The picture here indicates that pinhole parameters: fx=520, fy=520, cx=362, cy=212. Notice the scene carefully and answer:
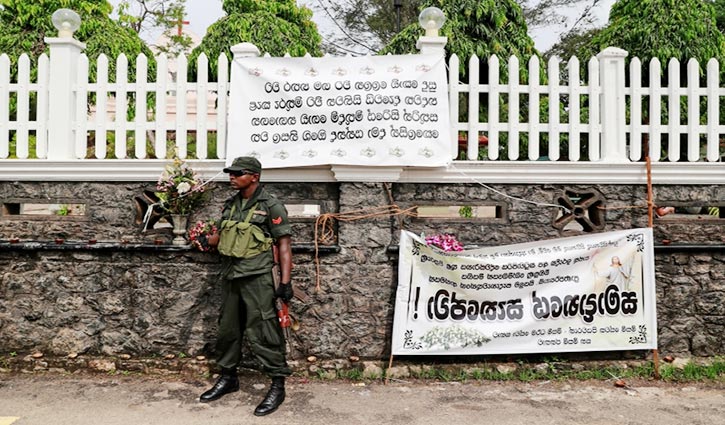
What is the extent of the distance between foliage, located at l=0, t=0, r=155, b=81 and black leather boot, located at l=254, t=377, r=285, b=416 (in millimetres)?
7689

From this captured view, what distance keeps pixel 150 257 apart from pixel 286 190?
1372 mm

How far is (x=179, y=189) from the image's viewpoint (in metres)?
4.47

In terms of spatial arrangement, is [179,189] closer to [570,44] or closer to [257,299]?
[257,299]

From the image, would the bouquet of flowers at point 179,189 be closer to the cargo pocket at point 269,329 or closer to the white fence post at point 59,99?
the white fence post at point 59,99

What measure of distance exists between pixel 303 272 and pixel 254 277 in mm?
708

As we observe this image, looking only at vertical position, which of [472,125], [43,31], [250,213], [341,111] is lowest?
[250,213]

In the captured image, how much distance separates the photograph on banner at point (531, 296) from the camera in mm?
4566

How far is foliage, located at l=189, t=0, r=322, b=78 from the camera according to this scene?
9.23m

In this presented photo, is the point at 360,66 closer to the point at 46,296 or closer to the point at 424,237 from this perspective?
the point at 424,237

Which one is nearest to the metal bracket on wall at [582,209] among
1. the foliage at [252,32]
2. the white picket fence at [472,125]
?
the white picket fence at [472,125]

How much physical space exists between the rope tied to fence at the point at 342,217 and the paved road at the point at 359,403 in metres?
1.06

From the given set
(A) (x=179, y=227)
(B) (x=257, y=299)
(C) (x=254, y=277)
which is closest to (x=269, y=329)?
(B) (x=257, y=299)

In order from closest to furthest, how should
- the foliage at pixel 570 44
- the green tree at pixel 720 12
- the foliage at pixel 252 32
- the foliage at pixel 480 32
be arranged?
the foliage at pixel 252 32 → the foliage at pixel 480 32 → the foliage at pixel 570 44 → the green tree at pixel 720 12

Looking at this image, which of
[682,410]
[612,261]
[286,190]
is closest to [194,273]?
[286,190]
